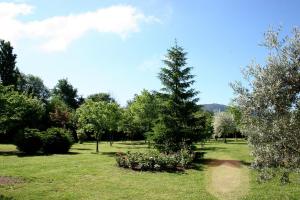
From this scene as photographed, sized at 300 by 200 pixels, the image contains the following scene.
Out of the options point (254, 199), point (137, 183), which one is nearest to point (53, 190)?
point (137, 183)

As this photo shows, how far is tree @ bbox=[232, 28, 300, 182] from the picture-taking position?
12086 millimetres

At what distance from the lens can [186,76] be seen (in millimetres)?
35906

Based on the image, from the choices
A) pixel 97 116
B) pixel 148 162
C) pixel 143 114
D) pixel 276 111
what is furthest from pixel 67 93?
pixel 276 111

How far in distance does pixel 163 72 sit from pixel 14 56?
46356 mm

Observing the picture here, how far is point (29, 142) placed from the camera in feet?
124

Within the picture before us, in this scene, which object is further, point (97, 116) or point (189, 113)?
point (97, 116)

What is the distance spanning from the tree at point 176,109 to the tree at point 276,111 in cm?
2128

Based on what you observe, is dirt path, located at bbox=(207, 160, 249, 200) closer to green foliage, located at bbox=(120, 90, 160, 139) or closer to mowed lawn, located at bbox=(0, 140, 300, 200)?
mowed lawn, located at bbox=(0, 140, 300, 200)

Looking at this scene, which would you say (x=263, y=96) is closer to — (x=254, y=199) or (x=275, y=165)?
(x=275, y=165)

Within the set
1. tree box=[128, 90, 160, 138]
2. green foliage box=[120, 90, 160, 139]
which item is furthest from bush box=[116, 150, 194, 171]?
tree box=[128, 90, 160, 138]

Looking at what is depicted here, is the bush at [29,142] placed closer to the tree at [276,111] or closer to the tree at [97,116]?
the tree at [97,116]

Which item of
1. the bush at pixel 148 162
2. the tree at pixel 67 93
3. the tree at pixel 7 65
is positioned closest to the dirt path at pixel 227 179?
the bush at pixel 148 162

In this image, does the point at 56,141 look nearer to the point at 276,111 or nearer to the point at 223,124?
the point at 276,111

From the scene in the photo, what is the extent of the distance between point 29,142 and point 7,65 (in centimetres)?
3868
